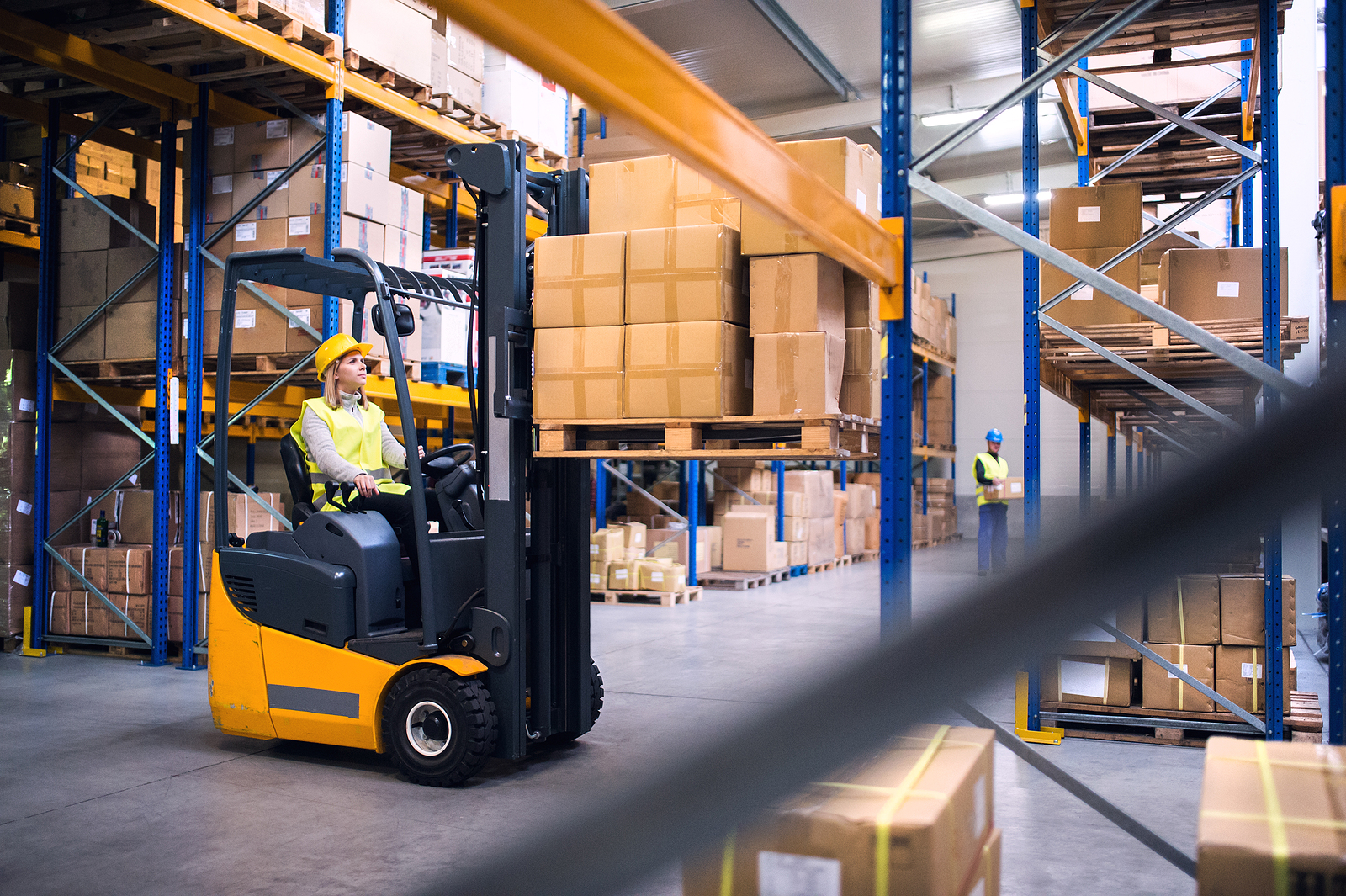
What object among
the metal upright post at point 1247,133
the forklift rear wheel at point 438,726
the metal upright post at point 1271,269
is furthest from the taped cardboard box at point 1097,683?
the metal upright post at point 1247,133

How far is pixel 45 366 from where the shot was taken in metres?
7.96

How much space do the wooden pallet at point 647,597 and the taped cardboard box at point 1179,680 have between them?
5983 millimetres

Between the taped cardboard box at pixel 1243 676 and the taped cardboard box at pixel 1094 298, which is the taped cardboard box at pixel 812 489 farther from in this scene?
the taped cardboard box at pixel 1243 676

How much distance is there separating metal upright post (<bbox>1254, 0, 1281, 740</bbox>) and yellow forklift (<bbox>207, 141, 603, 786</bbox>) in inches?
123

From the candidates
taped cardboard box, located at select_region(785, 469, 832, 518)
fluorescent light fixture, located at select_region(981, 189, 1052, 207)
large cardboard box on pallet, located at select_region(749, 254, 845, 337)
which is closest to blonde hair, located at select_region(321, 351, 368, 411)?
large cardboard box on pallet, located at select_region(749, 254, 845, 337)

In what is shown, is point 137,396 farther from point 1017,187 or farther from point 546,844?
point 1017,187

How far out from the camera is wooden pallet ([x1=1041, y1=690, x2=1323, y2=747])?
5363 mm

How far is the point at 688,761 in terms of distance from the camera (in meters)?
0.89

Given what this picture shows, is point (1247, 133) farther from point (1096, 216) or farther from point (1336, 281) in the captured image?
point (1336, 281)

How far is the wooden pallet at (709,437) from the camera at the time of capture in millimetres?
4152

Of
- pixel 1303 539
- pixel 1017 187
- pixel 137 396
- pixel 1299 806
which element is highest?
pixel 1017 187

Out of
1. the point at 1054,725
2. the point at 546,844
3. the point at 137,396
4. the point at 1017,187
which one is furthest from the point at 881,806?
the point at 1017,187

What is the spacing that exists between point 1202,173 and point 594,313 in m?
5.65

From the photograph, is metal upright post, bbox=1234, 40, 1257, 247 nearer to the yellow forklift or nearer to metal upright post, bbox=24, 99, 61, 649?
the yellow forklift
